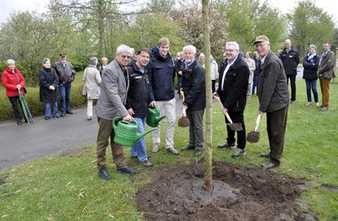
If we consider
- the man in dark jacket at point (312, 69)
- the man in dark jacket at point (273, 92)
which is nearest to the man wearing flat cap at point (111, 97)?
the man in dark jacket at point (273, 92)

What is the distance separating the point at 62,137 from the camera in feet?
30.9

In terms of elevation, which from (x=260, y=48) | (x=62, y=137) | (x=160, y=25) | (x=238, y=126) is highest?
(x=160, y=25)

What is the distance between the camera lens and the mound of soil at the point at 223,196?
4559mm

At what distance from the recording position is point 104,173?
5.86 meters

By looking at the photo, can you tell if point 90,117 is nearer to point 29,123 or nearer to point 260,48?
point 29,123

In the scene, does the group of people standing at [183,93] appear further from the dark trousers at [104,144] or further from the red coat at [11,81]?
the red coat at [11,81]

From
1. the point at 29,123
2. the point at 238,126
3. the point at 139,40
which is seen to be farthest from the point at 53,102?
the point at 139,40

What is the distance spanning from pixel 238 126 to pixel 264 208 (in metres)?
2.15

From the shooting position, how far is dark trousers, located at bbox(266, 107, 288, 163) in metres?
6.20

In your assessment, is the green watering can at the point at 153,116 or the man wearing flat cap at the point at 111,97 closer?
the man wearing flat cap at the point at 111,97

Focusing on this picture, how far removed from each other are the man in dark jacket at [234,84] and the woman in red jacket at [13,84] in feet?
22.7

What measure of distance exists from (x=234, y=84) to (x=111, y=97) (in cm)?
232

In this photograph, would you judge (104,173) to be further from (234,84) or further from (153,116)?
(234,84)

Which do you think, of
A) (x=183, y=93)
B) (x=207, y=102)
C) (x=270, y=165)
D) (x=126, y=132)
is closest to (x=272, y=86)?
(x=270, y=165)
